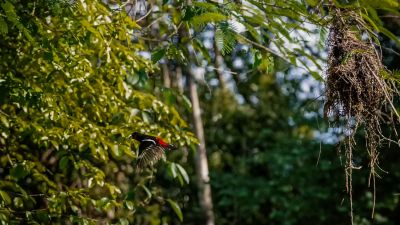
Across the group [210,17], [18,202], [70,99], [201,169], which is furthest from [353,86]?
[201,169]

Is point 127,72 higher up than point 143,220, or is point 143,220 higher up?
point 127,72

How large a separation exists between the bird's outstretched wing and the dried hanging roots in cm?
98

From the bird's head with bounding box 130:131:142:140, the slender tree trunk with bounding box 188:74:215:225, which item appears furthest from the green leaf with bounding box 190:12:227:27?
the slender tree trunk with bounding box 188:74:215:225

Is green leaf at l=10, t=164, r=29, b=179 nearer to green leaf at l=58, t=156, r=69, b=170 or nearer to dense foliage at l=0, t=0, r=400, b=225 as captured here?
dense foliage at l=0, t=0, r=400, b=225

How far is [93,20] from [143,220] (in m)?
4.13

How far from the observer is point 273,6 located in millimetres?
3496

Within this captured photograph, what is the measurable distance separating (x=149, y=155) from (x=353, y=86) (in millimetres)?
1215

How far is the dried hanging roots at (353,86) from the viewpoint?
2.90m

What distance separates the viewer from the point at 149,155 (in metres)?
3.38

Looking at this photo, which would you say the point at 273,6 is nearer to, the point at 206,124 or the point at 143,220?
the point at 143,220

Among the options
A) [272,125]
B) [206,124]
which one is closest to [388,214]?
[272,125]

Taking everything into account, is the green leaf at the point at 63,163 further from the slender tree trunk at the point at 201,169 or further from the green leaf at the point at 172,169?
the slender tree trunk at the point at 201,169

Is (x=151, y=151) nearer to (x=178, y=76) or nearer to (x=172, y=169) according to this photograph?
(x=172, y=169)

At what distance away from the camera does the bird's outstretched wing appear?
11.0 feet
